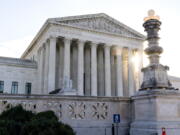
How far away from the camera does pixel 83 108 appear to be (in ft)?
50.2

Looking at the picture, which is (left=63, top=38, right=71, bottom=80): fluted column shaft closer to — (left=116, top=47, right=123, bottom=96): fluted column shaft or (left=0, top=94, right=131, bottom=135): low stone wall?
(left=116, top=47, right=123, bottom=96): fluted column shaft

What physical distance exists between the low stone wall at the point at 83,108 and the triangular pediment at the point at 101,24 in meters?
29.3

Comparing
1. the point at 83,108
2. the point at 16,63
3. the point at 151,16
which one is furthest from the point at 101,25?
the point at 83,108

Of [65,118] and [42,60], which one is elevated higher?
[42,60]

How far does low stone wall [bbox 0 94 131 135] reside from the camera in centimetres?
1451

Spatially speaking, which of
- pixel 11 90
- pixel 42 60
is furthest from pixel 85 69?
pixel 11 90

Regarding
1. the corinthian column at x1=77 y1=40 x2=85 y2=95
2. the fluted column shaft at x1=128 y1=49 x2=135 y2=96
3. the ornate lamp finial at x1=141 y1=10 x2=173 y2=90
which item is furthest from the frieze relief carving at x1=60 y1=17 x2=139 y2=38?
the ornate lamp finial at x1=141 y1=10 x2=173 y2=90

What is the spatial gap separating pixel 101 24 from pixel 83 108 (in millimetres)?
34304

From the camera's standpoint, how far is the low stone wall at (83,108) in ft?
47.6

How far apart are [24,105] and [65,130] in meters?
4.93

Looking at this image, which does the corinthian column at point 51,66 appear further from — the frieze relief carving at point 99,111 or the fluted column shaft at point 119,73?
the frieze relief carving at point 99,111

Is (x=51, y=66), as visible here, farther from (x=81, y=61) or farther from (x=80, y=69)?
(x=81, y=61)

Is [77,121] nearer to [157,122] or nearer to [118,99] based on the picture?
[118,99]

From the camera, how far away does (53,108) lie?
581 inches
